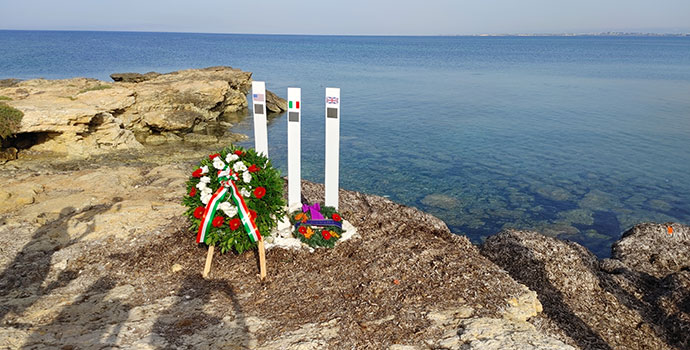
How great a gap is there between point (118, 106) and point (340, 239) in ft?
56.1

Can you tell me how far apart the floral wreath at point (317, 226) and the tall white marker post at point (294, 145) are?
612 mm

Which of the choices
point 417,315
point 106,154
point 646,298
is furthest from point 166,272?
point 106,154

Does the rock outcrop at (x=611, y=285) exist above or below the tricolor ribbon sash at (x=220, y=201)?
below

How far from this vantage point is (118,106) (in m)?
21.8

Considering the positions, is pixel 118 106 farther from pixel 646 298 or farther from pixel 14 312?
pixel 646 298

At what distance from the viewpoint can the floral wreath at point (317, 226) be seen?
8656 millimetres

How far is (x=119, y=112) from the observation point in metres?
22.7

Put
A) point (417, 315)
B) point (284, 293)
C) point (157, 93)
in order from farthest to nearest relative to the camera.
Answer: point (157, 93) → point (284, 293) → point (417, 315)

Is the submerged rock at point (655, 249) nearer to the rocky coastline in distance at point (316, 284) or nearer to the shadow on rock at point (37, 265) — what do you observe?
the rocky coastline in distance at point (316, 284)

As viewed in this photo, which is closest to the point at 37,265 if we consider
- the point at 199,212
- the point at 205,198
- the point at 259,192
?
the point at 199,212

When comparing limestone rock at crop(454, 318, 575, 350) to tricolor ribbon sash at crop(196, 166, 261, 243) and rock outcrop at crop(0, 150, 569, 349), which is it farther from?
tricolor ribbon sash at crop(196, 166, 261, 243)

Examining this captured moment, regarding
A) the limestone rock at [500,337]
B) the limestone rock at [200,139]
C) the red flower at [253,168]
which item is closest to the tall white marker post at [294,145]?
the red flower at [253,168]

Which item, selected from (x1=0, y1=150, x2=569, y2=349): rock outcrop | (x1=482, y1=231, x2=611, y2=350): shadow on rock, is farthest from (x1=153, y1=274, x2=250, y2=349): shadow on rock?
(x1=482, y1=231, x2=611, y2=350): shadow on rock

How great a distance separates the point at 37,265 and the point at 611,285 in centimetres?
1052
